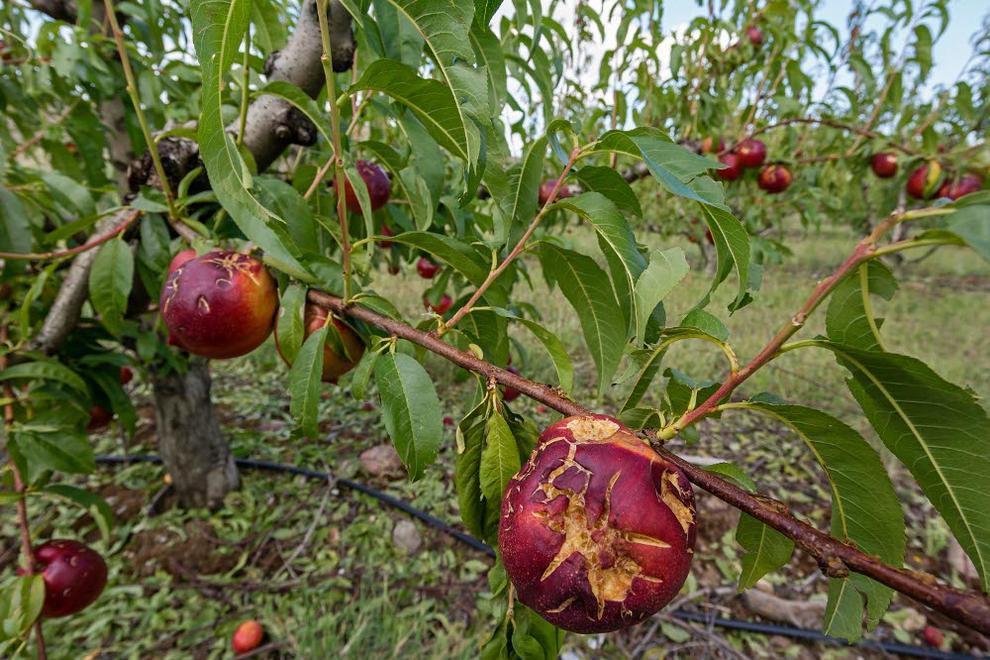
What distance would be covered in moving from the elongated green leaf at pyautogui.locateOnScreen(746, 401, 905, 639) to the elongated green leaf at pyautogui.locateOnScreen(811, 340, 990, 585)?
0.02 meters

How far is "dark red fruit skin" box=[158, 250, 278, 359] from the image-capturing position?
0.59 meters

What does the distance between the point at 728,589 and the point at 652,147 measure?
182cm

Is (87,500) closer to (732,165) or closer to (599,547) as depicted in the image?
(599,547)

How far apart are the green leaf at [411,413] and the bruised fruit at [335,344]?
14 centimetres

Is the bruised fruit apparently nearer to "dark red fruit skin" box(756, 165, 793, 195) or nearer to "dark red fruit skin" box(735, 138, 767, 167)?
"dark red fruit skin" box(735, 138, 767, 167)

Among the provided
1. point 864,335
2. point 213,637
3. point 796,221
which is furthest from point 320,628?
point 796,221

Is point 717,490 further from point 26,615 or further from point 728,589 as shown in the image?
point 728,589

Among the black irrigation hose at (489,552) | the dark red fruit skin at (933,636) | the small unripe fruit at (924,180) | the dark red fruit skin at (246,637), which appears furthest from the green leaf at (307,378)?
the dark red fruit skin at (933,636)

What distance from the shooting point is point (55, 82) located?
124 cm

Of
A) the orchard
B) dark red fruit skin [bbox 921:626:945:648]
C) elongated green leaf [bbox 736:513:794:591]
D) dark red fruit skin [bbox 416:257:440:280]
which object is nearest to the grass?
the orchard

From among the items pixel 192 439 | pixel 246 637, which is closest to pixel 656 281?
pixel 246 637

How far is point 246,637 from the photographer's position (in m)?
1.36

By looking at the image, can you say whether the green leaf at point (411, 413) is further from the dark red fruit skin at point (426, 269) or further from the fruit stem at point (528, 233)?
the dark red fruit skin at point (426, 269)

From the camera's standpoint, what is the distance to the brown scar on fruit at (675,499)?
1.16ft
